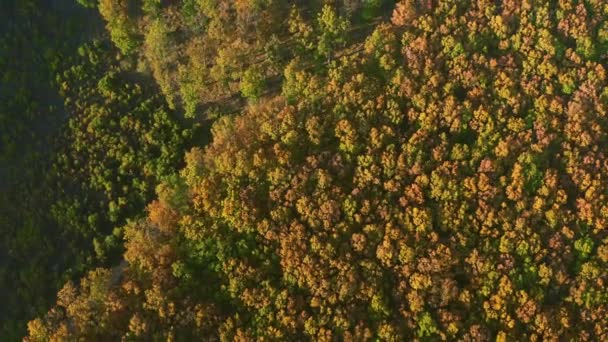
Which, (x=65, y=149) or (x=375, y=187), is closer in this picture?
(x=375, y=187)

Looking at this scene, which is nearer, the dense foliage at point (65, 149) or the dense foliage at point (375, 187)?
the dense foliage at point (375, 187)

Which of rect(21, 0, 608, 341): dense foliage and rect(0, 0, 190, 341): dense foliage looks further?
rect(0, 0, 190, 341): dense foliage

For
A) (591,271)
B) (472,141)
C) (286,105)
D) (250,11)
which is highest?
(250,11)

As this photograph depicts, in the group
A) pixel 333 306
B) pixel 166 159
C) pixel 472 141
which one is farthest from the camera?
pixel 166 159

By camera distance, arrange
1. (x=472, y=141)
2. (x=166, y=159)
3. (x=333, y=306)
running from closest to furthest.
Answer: (x=333, y=306) < (x=472, y=141) < (x=166, y=159)

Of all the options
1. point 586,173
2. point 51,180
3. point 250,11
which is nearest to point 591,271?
point 586,173

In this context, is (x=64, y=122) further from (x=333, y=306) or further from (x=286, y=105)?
(x=333, y=306)

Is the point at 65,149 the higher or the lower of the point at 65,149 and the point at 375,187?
the higher

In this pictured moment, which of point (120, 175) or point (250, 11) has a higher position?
point (250, 11)
